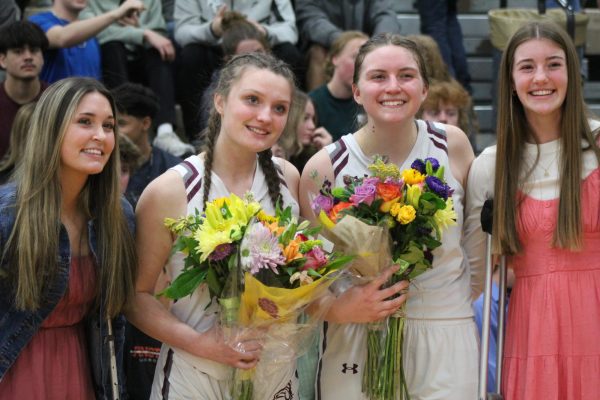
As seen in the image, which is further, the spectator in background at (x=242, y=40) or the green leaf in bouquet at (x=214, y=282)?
the spectator in background at (x=242, y=40)

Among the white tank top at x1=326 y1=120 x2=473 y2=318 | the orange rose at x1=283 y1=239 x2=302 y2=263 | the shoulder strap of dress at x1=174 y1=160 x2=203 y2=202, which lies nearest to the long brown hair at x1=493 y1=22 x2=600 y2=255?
the white tank top at x1=326 y1=120 x2=473 y2=318

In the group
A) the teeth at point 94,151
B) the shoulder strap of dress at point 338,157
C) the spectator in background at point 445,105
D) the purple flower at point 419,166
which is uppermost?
the spectator in background at point 445,105

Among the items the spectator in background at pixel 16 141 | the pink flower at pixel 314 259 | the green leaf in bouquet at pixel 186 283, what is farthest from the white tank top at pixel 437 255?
the spectator in background at pixel 16 141

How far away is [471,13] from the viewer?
33.9ft

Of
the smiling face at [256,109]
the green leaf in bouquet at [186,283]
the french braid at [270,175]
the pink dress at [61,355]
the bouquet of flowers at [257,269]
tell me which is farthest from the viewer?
the french braid at [270,175]

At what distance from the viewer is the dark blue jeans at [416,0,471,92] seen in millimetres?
9117

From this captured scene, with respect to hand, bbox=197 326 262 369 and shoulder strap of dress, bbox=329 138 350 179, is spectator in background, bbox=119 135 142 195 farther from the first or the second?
hand, bbox=197 326 262 369

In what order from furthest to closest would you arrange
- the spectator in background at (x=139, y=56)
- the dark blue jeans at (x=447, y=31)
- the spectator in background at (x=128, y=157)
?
the dark blue jeans at (x=447, y=31)
the spectator in background at (x=139, y=56)
the spectator in background at (x=128, y=157)

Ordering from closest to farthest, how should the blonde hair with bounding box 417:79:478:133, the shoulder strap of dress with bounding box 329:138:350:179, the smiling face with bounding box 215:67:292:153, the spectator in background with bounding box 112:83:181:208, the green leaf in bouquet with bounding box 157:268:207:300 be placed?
the green leaf in bouquet with bounding box 157:268:207:300, the smiling face with bounding box 215:67:292:153, the shoulder strap of dress with bounding box 329:138:350:179, the spectator in background with bounding box 112:83:181:208, the blonde hair with bounding box 417:79:478:133

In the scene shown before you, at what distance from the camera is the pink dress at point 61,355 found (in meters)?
3.82

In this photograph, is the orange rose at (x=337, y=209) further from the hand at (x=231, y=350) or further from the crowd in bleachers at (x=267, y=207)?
the hand at (x=231, y=350)

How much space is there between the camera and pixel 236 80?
163 inches

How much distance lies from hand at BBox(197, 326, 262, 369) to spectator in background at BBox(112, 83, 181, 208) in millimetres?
2630

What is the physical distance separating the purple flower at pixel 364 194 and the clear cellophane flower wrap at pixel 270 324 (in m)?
0.31
